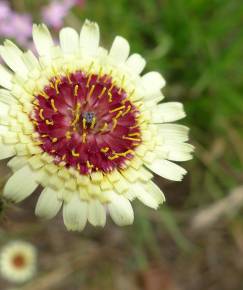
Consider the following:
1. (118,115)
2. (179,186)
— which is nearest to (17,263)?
(179,186)

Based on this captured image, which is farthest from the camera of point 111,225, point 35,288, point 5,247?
point 111,225

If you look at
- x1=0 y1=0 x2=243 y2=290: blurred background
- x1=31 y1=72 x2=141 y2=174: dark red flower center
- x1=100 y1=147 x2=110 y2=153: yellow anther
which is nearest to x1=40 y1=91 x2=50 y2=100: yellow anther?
x1=31 y1=72 x2=141 y2=174: dark red flower center

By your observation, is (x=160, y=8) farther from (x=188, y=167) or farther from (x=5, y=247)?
(x=5, y=247)

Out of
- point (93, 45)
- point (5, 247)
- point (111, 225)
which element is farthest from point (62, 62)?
point (111, 225)

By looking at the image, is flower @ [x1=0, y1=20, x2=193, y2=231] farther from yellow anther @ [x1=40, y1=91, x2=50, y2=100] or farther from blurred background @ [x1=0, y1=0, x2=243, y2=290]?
blurred background @ [x1=0, y1=0, x2=243, y2=290]

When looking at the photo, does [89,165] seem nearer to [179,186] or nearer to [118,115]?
[118,115]

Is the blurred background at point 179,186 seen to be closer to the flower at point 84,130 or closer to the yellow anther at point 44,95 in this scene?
the flower at point 84,130

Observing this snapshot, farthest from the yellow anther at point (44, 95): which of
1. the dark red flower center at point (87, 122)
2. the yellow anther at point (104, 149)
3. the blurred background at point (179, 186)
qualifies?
the blurred background at point (179, 186)
